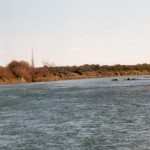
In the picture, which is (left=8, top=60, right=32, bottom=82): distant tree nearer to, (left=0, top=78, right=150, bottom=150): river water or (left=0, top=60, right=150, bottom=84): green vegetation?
(left=0, top=60, right=150, bottom=84): green vegetation

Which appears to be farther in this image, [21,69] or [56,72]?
[56,72]

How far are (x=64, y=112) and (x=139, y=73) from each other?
160m

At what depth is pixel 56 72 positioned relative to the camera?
151125 millimetres

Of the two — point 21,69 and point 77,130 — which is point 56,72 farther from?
point 77,130

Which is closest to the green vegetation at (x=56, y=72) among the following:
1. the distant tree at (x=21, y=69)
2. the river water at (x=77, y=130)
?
the distant tree at (x=21, y=69)

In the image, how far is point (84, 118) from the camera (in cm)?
2927

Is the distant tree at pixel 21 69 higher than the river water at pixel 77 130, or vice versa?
the distant tree at pixel 21 69

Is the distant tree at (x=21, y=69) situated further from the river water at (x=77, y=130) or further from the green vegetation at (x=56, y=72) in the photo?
the river water at (x=77, y=130)

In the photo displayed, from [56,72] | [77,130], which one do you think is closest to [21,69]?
[56,72]

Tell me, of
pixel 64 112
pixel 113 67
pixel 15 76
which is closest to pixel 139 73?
pixel 113 67

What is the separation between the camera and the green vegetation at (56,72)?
108938 mm

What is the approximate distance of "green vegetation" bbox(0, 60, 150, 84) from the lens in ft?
357

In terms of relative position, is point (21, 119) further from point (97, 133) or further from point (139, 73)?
point (139, 73)

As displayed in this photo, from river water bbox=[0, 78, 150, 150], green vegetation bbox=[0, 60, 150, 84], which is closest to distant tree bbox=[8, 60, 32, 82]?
green vegetation bbox=[0, 60, 150, 84]
